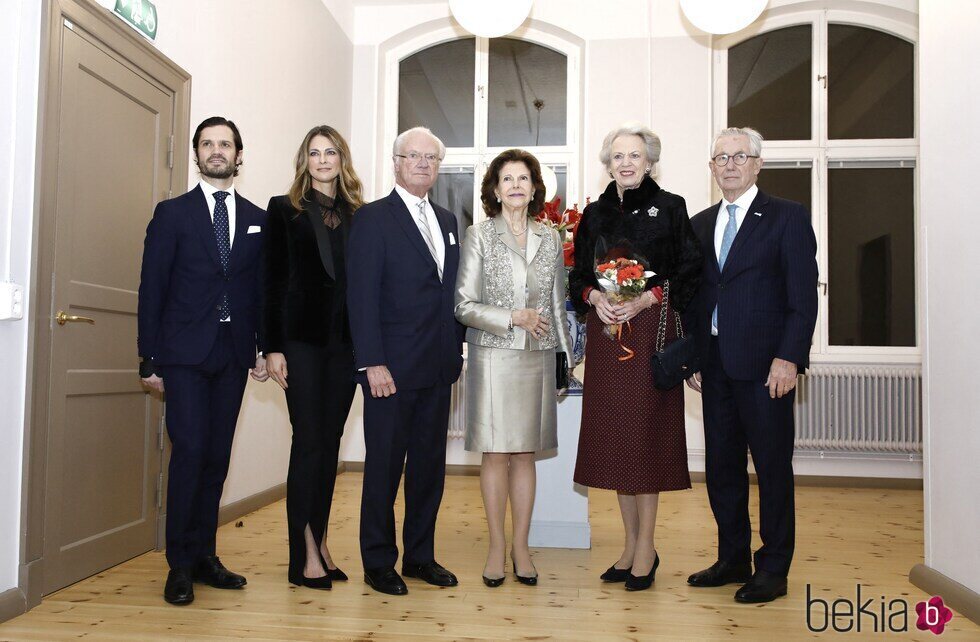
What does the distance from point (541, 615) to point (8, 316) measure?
2.13 meters

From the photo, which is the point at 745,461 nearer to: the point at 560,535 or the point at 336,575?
the point at 560,535

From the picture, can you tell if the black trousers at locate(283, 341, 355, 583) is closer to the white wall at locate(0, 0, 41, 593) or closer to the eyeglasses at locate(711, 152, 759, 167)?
the white wall at locate(0, 0, 41, 593)

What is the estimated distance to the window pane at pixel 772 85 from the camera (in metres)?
6.66

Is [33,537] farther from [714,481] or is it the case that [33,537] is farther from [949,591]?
[949,591]

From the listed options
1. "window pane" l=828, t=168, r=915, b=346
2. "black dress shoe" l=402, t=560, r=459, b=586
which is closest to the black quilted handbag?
"black dress shoe" l=402, t=560, r=459, b=586

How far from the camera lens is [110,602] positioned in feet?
9.68

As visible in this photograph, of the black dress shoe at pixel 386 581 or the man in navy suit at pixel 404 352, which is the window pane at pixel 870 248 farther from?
the black dress shoe at pixel 386 581

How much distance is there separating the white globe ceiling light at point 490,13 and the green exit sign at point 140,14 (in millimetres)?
2437

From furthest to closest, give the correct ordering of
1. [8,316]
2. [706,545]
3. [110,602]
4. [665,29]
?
[665,29]
[706,545]
[110,602]
[8,316]

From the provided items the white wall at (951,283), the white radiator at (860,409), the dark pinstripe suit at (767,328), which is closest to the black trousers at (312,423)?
the dark pinstripe suit at (767,328)

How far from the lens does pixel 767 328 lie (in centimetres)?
307

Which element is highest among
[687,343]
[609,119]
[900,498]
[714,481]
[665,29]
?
[665,29]

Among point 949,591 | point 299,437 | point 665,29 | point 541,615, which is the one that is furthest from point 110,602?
point 665,29

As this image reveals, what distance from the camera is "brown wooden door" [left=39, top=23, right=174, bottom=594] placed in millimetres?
3074
